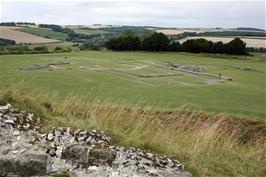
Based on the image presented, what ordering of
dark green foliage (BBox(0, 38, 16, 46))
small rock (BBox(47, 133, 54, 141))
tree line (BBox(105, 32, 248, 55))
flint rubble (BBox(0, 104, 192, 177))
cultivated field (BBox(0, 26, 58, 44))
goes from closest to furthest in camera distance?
flint rubble (BBox(0, 104, 192, 177)), small rock (BBox(47, 133, 54, 141)), tree line (BBox(105, 32, 248, 55)), dark green foliage (BBox(0, 38, 16, 46)), cultivated field (BBox(0, 26, 58, 44))

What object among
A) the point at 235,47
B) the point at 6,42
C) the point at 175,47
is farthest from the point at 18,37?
the point at 235,47

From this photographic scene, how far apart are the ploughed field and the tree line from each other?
14.5 m

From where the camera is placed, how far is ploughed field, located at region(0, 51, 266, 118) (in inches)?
923

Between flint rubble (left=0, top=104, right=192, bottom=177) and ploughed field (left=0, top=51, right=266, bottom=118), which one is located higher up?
flint rubble (left=0, top=104, right=192, bottom=177)

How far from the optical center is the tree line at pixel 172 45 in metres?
66.7

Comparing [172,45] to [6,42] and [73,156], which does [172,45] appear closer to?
[6,42]

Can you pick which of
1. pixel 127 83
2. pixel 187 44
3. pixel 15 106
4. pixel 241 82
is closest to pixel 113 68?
pixel 127 83

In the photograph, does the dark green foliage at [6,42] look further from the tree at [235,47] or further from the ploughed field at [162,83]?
the tree at [235,47]

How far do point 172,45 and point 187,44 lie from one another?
318cm

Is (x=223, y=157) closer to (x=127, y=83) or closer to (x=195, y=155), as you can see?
(x=195, y=155)

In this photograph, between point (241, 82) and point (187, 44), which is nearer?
A: point (241, 82)

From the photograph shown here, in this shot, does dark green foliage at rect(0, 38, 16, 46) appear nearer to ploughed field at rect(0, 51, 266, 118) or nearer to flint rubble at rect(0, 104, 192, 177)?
ploughed field at rect(0, 51, 266, 118)

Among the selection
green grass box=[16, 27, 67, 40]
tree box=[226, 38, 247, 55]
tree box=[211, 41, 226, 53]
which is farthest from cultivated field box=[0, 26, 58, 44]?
tree box=[226, 38, 247, 55]

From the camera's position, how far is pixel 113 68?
44656mm
